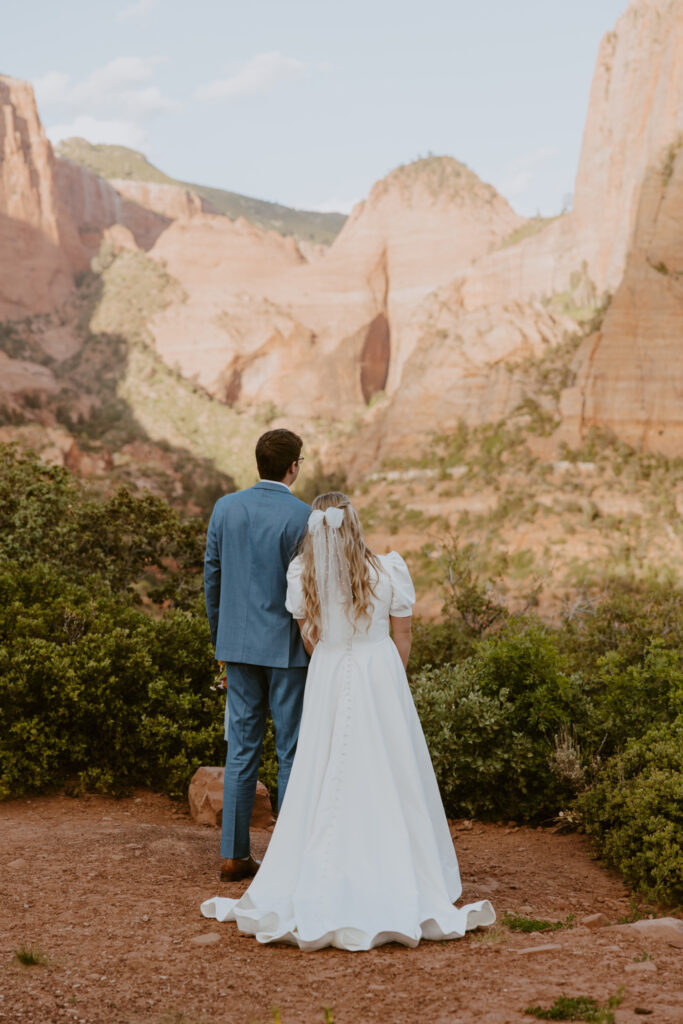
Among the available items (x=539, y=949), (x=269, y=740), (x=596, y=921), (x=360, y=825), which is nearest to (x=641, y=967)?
(x=539, y=949)

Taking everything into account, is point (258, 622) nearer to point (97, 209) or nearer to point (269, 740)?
point (269, 740)

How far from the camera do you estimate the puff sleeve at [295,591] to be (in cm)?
421

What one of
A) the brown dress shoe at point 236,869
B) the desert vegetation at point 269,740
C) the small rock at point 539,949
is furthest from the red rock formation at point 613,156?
the small rock at point 539,949

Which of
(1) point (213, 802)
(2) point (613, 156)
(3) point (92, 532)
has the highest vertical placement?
(2) point (613, 156)

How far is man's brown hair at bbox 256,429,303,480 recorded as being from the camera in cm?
443

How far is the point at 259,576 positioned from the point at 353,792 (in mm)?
1120

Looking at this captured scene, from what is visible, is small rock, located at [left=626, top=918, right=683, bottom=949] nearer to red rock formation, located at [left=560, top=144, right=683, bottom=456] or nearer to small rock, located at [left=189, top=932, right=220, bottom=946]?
small rock, located at [left=189, top=932, right=220, bottom=946]

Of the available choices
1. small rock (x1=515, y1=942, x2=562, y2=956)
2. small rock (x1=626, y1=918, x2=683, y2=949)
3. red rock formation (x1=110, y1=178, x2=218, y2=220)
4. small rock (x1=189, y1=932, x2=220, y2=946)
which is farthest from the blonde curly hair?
red rock formation (x1=110, y1=178, x2=218, y2=220)

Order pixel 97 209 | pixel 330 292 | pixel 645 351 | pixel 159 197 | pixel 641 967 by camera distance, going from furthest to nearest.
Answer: pixel 159 197 → pixel 97 209 → pixel 330 292 → pixel 645 351 → pixel 641 967

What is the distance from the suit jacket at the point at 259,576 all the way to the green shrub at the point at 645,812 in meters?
2.47

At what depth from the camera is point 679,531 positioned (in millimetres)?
29938

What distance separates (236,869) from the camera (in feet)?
15.3

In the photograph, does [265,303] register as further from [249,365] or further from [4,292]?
[4,292]

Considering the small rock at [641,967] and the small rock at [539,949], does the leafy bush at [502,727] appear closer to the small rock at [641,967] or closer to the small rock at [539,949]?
the small rock at [539,949]
